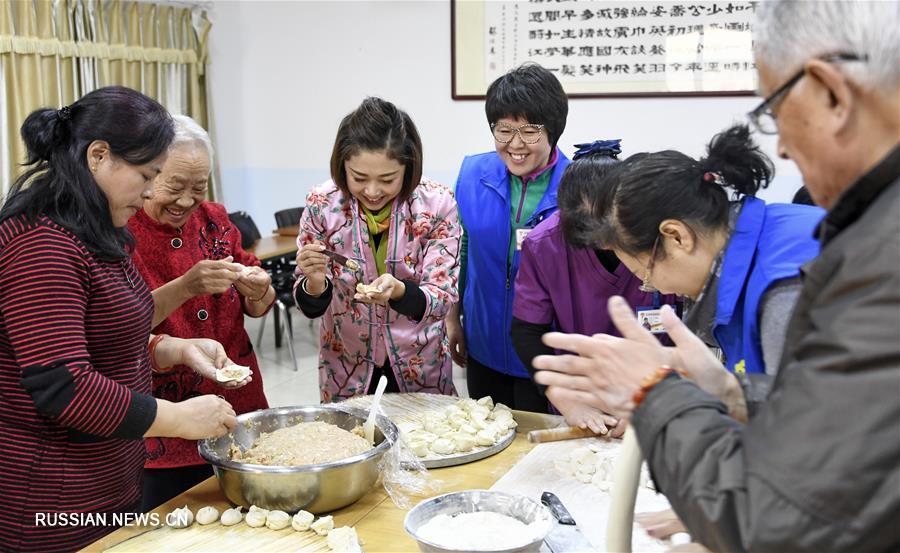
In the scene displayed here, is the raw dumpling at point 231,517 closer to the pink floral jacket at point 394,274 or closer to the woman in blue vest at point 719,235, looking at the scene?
the pink floral jacket at point 394,274

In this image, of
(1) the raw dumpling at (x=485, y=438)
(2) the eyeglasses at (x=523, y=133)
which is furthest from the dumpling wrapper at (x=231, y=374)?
(2) the eyeglasses at (x=523, y=133)

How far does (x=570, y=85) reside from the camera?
4.79 m

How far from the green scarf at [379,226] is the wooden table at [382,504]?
65cm

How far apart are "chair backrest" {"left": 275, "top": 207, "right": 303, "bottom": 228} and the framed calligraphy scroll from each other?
1481 mm

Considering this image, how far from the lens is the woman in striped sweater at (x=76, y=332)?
135 centimetres

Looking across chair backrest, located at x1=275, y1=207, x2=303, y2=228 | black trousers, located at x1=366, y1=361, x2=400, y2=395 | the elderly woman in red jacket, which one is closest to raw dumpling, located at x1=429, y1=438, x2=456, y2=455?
black trousers, located at x1=366, y1=361, x2=400, y2=395

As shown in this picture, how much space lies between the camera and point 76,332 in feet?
4.49

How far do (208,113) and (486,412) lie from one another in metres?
4.25

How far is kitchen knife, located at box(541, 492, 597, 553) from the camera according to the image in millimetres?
1351

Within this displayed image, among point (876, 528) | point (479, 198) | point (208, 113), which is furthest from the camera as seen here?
point (208, 113)

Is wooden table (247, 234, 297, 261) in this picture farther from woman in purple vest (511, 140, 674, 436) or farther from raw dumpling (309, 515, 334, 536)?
raw dumpling (309, 515, 334, 536)

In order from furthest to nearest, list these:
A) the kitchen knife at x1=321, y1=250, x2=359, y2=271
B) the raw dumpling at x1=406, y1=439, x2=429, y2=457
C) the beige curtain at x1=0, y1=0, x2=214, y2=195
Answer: the beige curtain at x1=0, y1=0, x2=214, y2=195
the kitchen knife at x1=321, y1=250, x2=359, y2=271
the raw dumpling at x1=406, y1=439, x2=429, y2=457

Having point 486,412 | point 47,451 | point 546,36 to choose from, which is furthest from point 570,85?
point 47,451

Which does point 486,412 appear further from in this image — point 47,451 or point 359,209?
point 47,451
